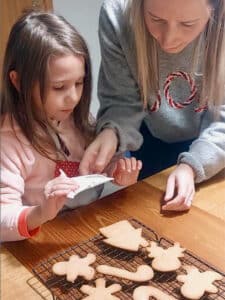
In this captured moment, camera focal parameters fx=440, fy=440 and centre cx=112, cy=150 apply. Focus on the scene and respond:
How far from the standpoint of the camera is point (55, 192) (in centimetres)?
43

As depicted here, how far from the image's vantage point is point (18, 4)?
41 cm

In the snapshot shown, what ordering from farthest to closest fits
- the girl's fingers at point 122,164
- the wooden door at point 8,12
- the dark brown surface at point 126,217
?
the girl's fingers at point 122,164 → the dark brown surface at point 126,217 → the wooden door at point 8,12

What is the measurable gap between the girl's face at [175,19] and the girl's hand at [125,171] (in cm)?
17

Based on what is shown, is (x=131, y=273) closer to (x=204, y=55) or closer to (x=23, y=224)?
(x=23, y=224)

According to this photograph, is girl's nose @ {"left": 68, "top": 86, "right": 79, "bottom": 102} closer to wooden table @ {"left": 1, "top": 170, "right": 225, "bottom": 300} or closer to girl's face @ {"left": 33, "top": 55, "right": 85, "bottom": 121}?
A: girl's face @ {"left": 33, "top": 55, "right": 85, "bottom": 121}

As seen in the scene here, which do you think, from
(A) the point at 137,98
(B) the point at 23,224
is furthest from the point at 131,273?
(A) the point at 137,98

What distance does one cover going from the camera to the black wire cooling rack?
0.42 m

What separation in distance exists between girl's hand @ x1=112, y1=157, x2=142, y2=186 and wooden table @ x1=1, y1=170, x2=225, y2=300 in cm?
2

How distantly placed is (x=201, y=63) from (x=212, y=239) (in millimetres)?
288

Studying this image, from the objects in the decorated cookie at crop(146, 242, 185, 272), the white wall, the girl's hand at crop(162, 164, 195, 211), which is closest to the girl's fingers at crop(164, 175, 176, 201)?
the girl's hand at crop(162, 164, 195, 211)

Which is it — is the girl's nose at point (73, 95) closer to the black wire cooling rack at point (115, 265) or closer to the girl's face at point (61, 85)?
the girl's face at point (61, 85)

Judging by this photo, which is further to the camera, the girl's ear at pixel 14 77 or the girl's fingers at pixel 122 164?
the girl's fingers at pixel 122 164

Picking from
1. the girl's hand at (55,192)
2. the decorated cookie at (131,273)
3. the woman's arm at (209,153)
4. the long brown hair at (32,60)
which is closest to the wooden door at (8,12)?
the long brown hair at (32,60)

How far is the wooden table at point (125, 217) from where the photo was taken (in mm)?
459
